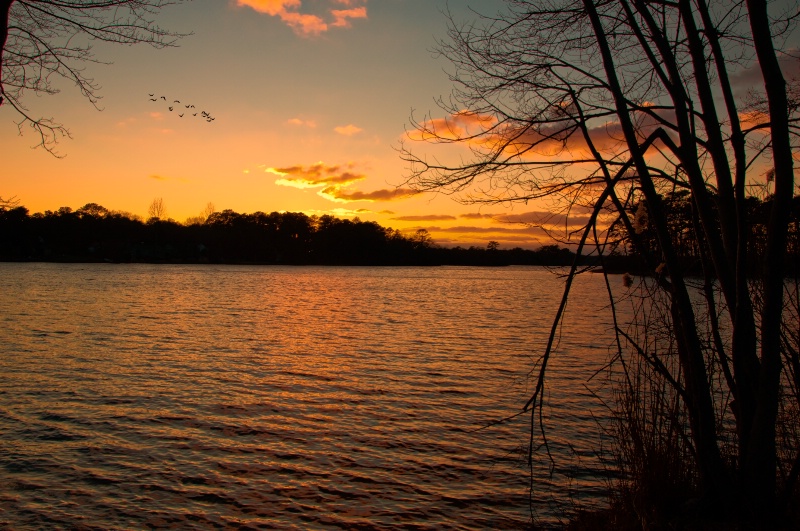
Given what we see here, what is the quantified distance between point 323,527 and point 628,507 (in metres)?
3.55

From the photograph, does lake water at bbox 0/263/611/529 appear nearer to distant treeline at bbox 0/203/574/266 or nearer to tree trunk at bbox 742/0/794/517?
tree trunk at bbox 742/0/794/517

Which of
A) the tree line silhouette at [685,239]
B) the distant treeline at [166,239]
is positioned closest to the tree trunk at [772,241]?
the tree line silhouette at [685,239]

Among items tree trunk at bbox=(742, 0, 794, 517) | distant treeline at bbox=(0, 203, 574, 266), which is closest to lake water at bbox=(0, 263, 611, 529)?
tree trunk at bbox=(742, 0, 794, 517)

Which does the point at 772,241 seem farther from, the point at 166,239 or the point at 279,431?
the point at 166,239

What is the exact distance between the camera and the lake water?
7.70 meters

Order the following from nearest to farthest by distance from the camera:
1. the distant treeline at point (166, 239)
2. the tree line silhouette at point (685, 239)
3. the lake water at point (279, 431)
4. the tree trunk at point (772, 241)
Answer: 1. the tree trunk at point (772, 241)
2. the tree line silhouette at point (685, 239)
3. the lake water at point (279, 431)
4. the distant treeline at point (166, 239)

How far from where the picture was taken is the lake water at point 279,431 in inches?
303

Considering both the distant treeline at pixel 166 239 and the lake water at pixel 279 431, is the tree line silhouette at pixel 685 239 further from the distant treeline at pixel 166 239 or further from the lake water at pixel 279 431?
the distant treeline at pixel 166 239

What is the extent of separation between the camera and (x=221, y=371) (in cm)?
1698

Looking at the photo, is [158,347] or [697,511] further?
[158,347]

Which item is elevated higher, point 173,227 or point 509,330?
point 173,227

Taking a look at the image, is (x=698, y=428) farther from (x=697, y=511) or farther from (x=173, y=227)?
(x=173, y=227)

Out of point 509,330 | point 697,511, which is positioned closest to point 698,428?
point 697,511

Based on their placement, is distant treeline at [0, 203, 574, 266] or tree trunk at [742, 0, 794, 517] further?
distant treeline at [0, 203, 574, 266]
